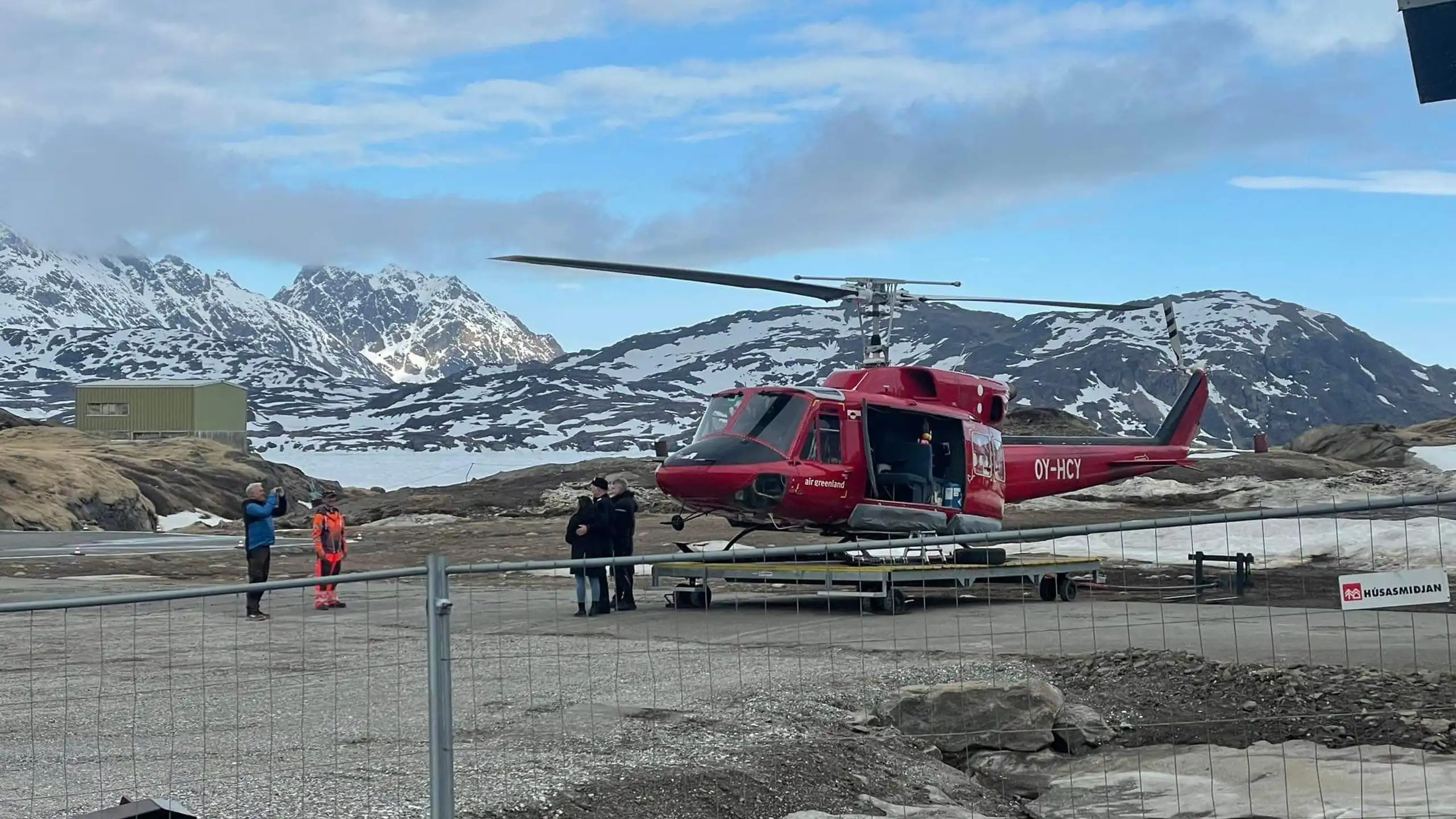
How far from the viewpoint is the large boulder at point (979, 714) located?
8.95m

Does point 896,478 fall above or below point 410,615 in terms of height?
above

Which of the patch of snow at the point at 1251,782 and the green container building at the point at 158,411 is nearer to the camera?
the patch of snow at the point at 1251,782

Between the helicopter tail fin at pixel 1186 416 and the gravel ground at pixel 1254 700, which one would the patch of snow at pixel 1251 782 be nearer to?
the gravel ground at pixel 1254 700

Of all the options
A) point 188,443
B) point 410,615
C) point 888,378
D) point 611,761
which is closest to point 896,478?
point 888,378

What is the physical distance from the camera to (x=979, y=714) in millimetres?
8969

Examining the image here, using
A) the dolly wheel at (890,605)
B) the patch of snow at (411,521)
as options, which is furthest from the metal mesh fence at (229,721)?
the patch of snow at (411,521)

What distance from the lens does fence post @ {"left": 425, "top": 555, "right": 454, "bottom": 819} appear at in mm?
6395

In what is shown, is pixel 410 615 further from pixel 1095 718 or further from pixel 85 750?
pixel 1095 718

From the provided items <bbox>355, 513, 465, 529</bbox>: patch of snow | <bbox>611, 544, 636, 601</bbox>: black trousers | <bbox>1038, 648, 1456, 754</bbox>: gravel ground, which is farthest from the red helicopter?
<bbox>355, 513, 465, 529</bbox>: patch of snow

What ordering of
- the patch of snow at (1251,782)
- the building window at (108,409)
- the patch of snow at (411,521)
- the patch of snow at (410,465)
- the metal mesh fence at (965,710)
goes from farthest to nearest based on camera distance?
the patch of snow at (410,465) → the building window at (108,409) → the patch of snow at (411,521) → the metal mesh fence at (965,710) → the patch of snow at (1251,782)

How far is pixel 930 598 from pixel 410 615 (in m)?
6.94

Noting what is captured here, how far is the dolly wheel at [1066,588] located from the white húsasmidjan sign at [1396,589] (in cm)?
993

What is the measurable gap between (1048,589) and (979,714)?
299 inches

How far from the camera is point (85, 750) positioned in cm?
909
